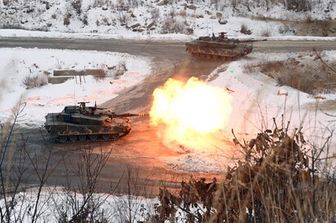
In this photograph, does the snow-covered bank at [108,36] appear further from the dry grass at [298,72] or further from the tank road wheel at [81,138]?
the tank road wheel at [81,138]

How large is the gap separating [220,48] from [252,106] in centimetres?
751

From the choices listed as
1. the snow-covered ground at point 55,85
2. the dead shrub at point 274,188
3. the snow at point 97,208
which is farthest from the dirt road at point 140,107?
the dead shrub at point 274,188

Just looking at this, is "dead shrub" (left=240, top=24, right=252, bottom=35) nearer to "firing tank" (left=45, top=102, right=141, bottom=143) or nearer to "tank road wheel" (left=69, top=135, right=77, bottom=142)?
"firing tank" (left=45, top=102, right=141, bottom=143)

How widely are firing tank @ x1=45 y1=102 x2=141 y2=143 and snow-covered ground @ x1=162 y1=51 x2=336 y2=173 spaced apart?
105 inches

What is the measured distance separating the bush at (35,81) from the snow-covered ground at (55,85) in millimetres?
124

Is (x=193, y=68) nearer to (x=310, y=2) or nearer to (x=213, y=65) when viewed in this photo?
(x=213, y=65)

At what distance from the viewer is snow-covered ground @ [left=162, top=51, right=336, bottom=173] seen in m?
17.4

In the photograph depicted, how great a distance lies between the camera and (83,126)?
1920 cm

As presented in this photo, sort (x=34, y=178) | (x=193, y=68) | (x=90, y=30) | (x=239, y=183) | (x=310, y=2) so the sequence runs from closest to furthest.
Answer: (x=239, y=183) → (x=34, y=178) → (x=193, y=68) → (x=90, y=30) → (x=310, y=2)

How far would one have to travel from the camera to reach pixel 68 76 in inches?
1110

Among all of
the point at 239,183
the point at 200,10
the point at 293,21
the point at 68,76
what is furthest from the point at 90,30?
the point at 239,183

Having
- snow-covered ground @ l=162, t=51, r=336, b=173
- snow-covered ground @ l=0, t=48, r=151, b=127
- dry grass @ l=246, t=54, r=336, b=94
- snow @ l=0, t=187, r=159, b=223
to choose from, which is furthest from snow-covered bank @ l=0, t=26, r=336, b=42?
snow @ l=0, t=187, r=159, b=223

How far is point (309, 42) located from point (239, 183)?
97.1 feet

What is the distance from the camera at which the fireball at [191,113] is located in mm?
19797
